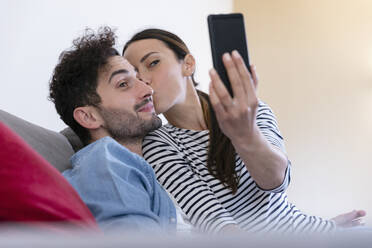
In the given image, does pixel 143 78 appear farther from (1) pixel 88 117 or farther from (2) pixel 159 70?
(1) pixel 88 117

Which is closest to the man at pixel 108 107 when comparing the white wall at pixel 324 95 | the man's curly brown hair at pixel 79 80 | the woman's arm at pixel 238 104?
the man's curly brown hair at pixel 79 80

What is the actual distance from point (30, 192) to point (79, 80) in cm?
89

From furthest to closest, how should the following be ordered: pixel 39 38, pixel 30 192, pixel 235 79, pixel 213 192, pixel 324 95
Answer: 1. pixel 324 95
2. pixel 39 38
3. pixel 213 192
4. pixel 235 79
5. pixel 30 192

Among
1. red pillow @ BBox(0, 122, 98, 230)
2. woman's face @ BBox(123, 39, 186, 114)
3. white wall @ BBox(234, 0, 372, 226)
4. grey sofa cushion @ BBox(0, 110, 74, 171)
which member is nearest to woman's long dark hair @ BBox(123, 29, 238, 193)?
woman's face @ BBox(123, 39, 186, 114)

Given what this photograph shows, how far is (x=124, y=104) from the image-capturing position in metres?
1.37

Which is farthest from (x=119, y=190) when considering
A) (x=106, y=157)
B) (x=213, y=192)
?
(x=213, y=192)

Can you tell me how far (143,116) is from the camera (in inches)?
53.7

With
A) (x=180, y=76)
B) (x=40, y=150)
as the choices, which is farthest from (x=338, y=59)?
(x=40, y=150)

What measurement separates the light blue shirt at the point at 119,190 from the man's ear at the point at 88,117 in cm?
26

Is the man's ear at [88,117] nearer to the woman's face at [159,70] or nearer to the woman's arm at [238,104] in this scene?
the woman's face at [159,70]

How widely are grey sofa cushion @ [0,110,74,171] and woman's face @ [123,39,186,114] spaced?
0.37 metres

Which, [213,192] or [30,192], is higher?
[30,192]

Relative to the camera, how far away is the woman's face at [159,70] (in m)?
1.51
